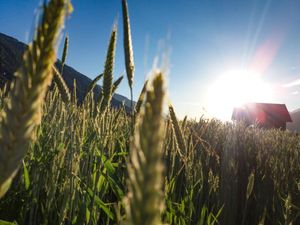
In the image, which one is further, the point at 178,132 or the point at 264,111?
the point at 264,111

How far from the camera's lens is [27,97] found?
43cm

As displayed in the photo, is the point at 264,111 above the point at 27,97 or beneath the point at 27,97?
above

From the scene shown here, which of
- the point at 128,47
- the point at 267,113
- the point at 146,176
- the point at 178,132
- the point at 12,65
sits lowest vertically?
the point at 146,176

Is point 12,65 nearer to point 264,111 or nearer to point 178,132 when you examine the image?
point 178,132

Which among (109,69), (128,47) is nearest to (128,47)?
(128,47)

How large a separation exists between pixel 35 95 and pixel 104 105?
1.48 meters

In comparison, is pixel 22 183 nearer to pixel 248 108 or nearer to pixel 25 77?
pixel 25 77

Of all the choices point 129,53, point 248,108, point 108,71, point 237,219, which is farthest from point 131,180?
point 248,108

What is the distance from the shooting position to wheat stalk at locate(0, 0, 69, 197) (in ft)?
1.42

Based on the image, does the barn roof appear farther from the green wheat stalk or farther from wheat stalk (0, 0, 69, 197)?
wheat stalk (0, 0, 69, 197)

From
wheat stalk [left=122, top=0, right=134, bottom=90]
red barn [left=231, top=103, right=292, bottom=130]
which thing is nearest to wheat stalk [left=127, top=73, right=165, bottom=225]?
wheat stalk [left=122, top=0, right=134, bottom=90]

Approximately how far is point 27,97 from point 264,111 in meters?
47.4

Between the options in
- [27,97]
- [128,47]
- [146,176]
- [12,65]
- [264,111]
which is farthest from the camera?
[264,111]

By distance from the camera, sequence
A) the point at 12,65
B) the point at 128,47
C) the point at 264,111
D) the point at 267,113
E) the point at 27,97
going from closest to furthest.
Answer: the point at 27,97, the point at 128,47, the point at 12,65, the point at 264,111, the point at 267,113
